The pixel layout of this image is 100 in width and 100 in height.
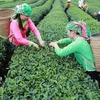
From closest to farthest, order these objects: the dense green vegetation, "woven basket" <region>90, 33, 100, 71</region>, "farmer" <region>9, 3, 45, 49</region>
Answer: the dense green vegetation, "woven basket" <region>90, 33, 100, 71</region>, "farmer" <region>9, 3, 45, 49</region>

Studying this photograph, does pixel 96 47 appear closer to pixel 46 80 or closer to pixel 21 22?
pixel 46 80

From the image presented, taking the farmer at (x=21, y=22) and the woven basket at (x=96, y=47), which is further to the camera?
the farmer at (x=21, y=22)

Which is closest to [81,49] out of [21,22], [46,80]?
[46,80]

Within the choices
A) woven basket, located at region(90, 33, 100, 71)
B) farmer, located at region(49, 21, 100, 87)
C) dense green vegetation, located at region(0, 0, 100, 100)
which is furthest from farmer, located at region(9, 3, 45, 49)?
woven basket, located at region(90, 33, 100, 71)

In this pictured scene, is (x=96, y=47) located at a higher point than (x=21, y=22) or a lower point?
lower

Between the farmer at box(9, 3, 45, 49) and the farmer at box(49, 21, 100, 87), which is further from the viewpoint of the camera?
the farmer at box(9, 3, 45, 49)

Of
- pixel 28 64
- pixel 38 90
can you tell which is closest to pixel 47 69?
pixel 28 64

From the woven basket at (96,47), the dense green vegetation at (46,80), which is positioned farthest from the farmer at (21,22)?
the woven basket at (96,47)

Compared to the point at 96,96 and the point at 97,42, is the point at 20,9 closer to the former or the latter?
the point at 97,42

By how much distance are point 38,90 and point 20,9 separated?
6.57 ft

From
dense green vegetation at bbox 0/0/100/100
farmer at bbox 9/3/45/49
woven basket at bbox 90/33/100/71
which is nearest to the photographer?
dense green vegetation at bbox 0/0/100/100

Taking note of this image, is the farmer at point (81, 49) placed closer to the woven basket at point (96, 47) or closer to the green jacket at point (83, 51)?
the green jacket at point (83, 51)

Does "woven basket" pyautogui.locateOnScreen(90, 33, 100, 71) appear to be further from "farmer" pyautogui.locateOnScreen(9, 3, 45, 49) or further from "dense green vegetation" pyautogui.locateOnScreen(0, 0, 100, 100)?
"farmer" pyautogui.locateOnScreen(9, 3, 45, 49)

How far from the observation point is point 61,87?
3.33m
